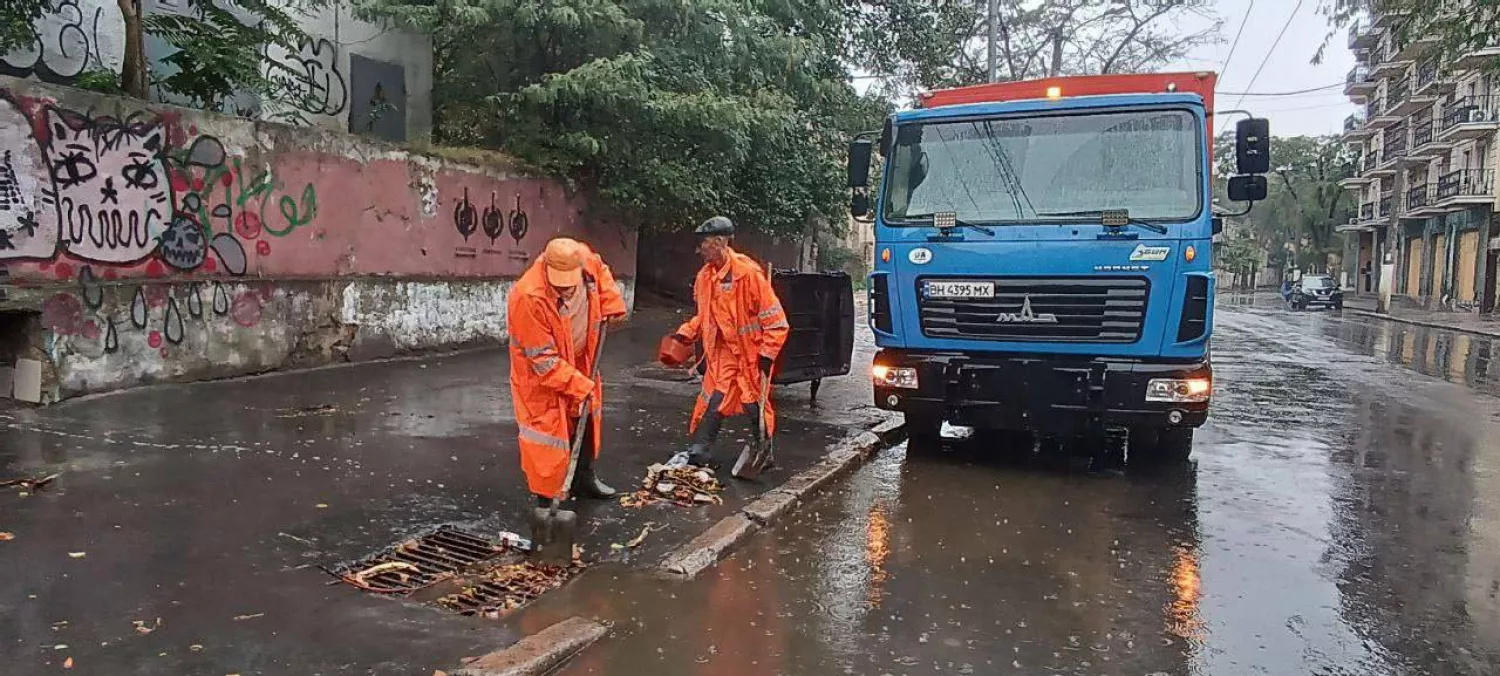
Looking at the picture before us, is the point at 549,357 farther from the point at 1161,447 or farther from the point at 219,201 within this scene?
the point at 219,201

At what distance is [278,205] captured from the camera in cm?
961

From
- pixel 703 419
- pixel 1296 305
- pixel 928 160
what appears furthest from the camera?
pixel 1296 305

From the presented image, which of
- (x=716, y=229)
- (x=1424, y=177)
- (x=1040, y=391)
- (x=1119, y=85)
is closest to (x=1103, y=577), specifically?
(x=1040, y=391)

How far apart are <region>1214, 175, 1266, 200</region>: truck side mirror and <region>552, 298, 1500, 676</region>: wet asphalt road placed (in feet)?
6.63

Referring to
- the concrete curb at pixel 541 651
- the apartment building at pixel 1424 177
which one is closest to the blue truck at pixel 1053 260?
the concrete curb at pixel 541 651

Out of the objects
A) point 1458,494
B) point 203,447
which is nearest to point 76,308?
point 203,447

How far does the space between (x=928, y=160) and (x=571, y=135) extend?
25.1ft

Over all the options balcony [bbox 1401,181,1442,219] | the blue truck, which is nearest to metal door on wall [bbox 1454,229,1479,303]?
balcony [bbox 1401,181,1442,219]

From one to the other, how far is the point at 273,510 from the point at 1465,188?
44.4 metres

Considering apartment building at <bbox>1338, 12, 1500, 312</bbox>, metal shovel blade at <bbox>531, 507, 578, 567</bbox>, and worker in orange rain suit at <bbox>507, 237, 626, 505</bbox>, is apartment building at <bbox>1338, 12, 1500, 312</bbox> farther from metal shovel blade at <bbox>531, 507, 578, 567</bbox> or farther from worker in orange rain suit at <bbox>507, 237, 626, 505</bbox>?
metal shovel blade at <bbox>531, 507, 578, 567</bbox>

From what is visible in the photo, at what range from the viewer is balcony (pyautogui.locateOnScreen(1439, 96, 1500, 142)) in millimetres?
35672

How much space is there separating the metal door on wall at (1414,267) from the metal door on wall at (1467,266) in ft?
19.5

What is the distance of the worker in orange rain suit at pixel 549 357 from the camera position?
14.9 feet

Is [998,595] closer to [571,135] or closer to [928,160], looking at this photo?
[928,160]
